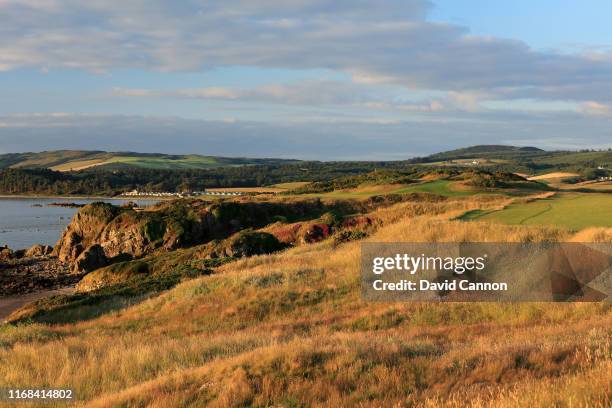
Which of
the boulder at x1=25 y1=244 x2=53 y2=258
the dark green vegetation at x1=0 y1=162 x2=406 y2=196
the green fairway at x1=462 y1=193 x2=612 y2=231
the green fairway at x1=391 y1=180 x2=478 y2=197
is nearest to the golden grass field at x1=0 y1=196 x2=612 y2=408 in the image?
the green fairway at x1=462 y1=193 x2=612 y2=231

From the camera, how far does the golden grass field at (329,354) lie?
7.28 metres

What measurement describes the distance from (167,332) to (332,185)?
174 feet

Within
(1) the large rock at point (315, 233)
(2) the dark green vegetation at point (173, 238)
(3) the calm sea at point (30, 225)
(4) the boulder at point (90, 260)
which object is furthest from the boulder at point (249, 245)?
(3) the calm sea at point (30, 225)

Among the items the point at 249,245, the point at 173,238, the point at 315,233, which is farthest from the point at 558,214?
the point at 173,238

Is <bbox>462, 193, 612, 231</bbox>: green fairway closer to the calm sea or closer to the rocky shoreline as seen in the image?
the rocky shoreline

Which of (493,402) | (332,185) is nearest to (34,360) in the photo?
(493,402)

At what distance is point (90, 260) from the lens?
39.0m

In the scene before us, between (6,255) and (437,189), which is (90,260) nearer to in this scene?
(6,255)

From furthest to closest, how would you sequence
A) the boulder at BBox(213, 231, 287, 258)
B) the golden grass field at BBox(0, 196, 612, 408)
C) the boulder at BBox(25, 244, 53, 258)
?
the boulder at BBox(25, 244, 53, 258) → the boulder at BBox(213, 231, 287, 258) → the golden grass field at BBox(0, 196, 612, 408)

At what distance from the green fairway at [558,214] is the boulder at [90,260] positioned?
2471 centimetres

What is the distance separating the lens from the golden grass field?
7.28 m

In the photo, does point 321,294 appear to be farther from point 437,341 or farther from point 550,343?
point 550,343

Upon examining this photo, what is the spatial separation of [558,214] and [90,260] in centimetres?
2902

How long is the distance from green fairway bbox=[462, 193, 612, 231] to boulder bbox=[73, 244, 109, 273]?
81.1 feet
